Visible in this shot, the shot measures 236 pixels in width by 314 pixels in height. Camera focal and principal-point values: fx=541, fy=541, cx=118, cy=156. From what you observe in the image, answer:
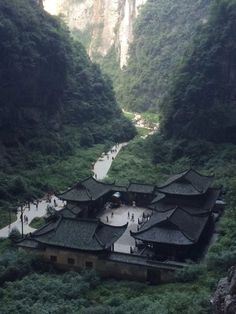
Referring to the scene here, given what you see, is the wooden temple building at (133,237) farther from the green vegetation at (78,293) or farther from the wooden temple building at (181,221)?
the green vegetation at (78,293)

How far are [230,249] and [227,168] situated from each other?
85.8 ft

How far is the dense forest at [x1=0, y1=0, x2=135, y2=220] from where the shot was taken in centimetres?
6055

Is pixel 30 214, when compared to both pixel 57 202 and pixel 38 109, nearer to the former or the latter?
pixel 57 202

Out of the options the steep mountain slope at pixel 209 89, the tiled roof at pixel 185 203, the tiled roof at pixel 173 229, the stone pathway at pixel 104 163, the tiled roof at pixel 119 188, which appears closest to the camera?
the tiled roof at pixel 173 229

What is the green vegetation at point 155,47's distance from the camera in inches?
4786

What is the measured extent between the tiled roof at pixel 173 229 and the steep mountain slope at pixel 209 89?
116 feet

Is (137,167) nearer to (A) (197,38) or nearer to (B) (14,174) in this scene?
(B) (14,174)

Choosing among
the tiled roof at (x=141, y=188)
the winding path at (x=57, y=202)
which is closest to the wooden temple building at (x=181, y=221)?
the tiled roof at (x=141, y=188)

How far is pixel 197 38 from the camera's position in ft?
262

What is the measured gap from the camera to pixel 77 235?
3256cm

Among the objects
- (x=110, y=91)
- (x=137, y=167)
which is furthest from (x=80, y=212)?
(x=110, y=91)

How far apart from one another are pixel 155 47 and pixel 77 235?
3969 inches

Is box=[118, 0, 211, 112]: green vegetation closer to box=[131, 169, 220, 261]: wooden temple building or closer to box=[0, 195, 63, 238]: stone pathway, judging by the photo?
box=[0, 195, 63, 238]: stone pathway

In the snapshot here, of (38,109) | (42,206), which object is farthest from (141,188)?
(38,109)
